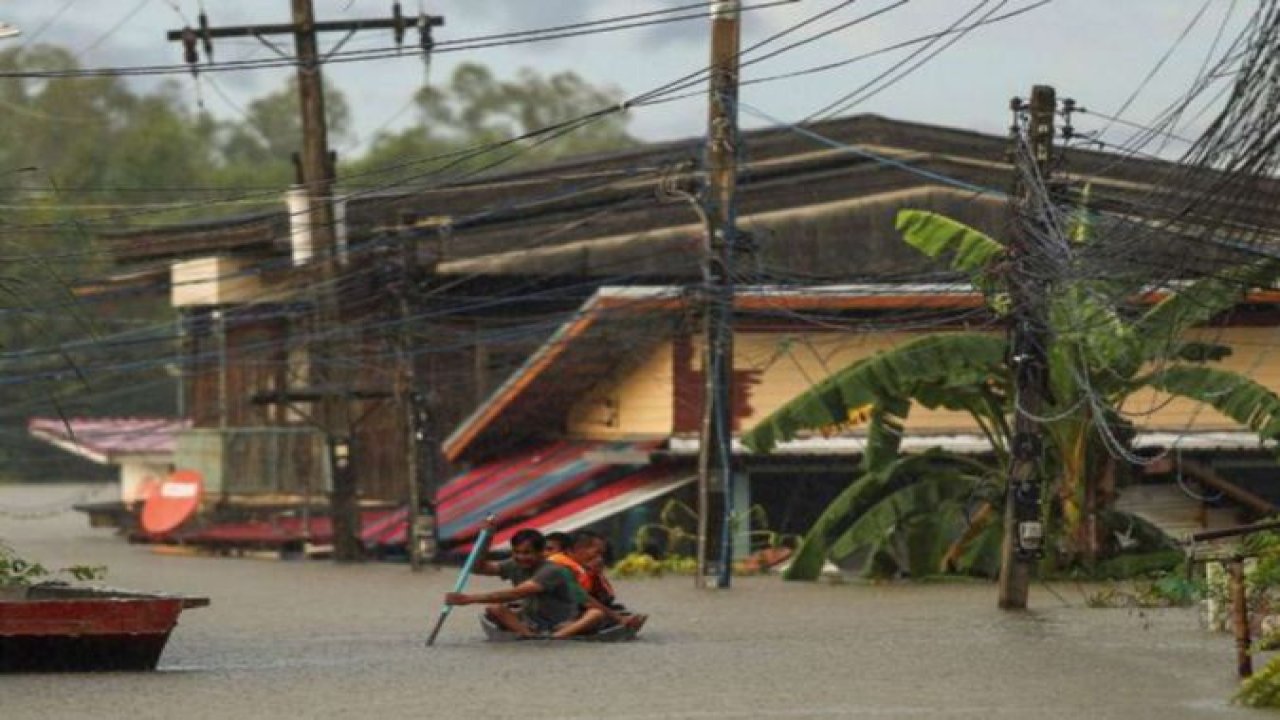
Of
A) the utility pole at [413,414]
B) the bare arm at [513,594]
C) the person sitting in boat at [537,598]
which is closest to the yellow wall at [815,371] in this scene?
the utility pole at [413,414]

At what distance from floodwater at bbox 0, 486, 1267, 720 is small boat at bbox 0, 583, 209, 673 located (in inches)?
10.2

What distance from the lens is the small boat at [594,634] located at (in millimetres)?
24938

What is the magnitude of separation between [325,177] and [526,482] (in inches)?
198

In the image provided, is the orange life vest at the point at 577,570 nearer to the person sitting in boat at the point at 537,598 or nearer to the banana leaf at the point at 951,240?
the person sitting in boat at the point at 537,598

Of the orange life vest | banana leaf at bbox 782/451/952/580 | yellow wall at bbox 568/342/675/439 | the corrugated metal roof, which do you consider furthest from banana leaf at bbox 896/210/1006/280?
yellow wall at bbox 568/342/675/439

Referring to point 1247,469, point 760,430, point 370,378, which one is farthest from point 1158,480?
point 370,378

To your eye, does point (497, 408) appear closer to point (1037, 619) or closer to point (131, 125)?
point (1037, 619)

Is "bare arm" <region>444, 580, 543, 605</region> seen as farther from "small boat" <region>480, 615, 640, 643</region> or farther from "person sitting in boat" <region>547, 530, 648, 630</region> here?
"small boat" <region>480, 615, 640, 643</region>

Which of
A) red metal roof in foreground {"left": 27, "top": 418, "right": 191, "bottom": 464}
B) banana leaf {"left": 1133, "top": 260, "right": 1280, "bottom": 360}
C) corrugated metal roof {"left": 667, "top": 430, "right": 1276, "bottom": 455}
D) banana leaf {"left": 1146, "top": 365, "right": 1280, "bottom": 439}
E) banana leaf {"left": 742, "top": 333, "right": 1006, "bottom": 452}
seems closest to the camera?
banana leaf {"left": 1133, "top": 260, "right": 1280, "bottom": 360}

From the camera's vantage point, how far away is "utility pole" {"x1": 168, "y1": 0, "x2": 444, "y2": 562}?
42.0 metres

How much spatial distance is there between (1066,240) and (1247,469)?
46.4 feet

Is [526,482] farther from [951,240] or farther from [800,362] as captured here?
[951,240]

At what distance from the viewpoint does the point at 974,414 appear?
33.7 meters

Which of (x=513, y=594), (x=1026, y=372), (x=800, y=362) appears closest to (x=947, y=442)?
(x=800, y=362)
